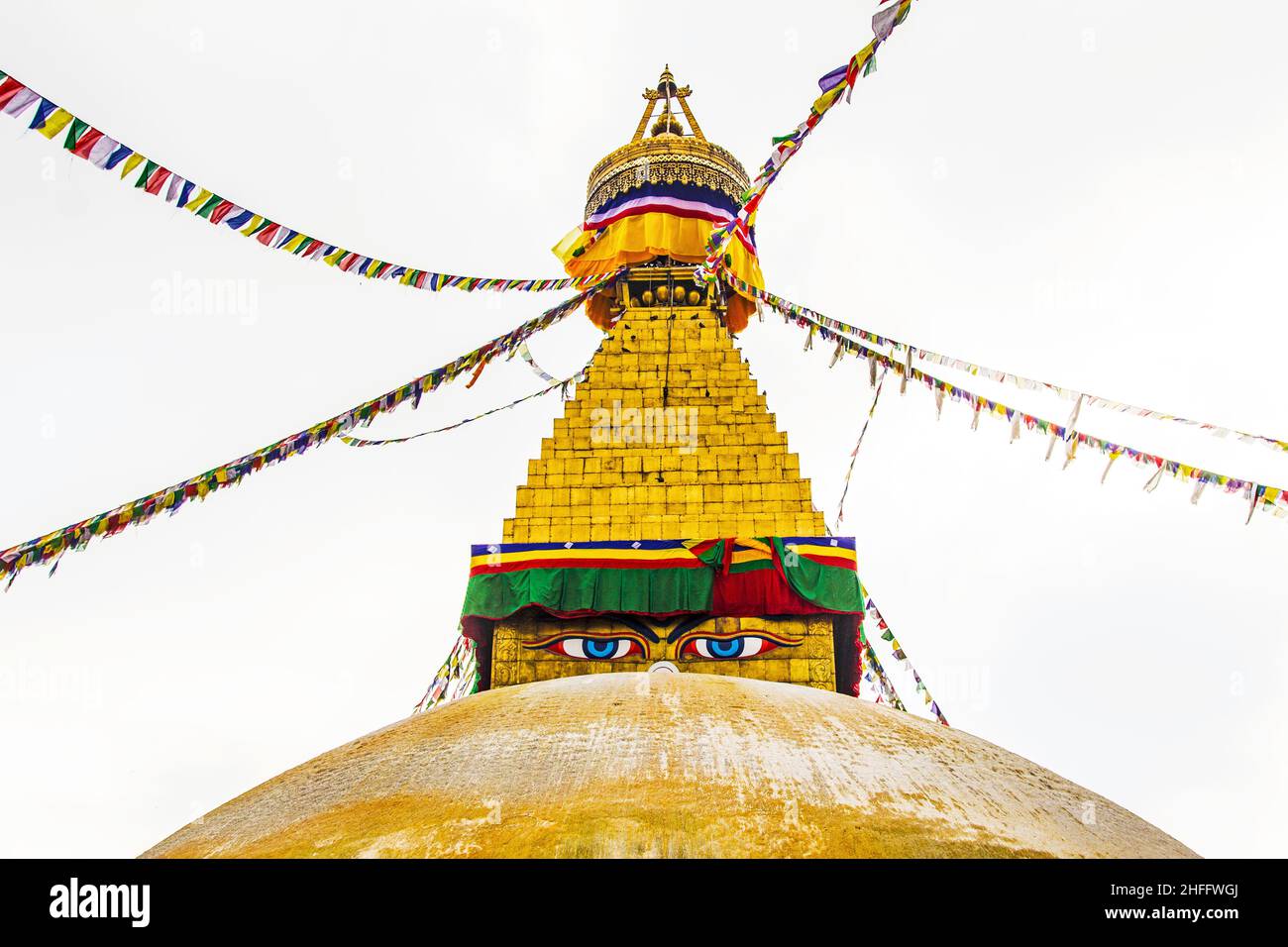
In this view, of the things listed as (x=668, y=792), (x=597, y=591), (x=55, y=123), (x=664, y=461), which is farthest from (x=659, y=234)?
(x=668, y=792)

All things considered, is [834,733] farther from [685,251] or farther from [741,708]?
[685,251]

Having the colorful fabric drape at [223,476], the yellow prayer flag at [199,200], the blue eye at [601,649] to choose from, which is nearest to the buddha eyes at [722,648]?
the blue eye at [601,649]

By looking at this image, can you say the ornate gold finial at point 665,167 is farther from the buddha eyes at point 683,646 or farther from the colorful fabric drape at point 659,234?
the buddha eyes at point 683,646

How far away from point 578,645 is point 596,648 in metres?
0.16

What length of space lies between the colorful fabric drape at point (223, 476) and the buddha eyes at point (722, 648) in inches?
127

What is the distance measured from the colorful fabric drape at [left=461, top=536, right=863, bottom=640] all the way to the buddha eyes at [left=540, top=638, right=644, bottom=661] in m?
0.23

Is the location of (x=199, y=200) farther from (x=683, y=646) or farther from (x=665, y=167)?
(x=665, y=167)

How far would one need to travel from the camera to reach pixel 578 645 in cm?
809

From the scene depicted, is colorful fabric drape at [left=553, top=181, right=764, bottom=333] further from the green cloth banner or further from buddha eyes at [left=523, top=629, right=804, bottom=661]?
buddha eyes at [left=523, top=629, right=804, bottom=661]

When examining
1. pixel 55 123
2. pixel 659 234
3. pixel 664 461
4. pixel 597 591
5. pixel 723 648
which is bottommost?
pixel 723 648

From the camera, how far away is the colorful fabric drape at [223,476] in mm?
5781

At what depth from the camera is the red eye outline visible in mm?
7984

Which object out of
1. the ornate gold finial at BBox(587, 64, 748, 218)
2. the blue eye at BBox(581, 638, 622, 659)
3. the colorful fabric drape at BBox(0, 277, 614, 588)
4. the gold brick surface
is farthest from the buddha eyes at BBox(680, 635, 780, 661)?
the ornate gold finial at BBox(587, 64, 748, 218)
